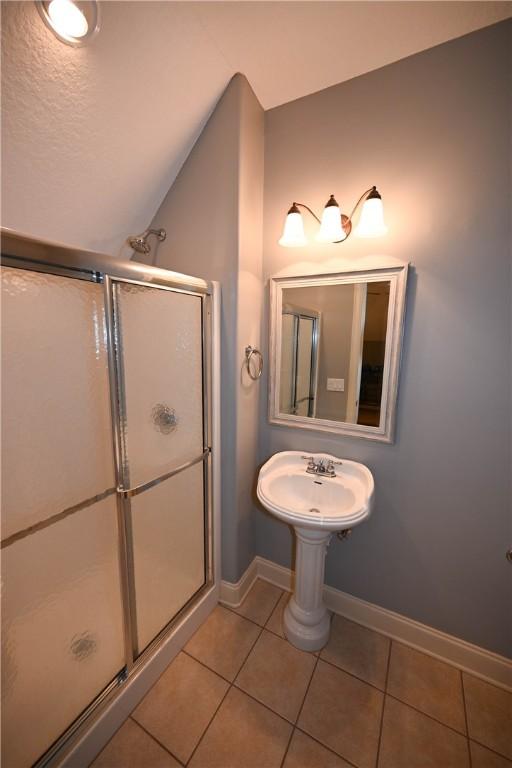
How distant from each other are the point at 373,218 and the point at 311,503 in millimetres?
1290

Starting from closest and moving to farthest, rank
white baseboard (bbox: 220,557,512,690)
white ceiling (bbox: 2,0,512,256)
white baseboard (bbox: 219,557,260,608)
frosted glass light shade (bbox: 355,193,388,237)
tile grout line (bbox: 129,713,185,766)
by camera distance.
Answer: white ceiling (bbox: 2,0,512,256)
tile grout line (bbox: 129,713,185,766)
frosted glass light shade (bbox: 355,193,388,237)
white baseboard (bbox: 220,557,512,690)
white baseboard (bbox: 219,557,260,608)

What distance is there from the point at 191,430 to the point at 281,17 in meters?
1.59

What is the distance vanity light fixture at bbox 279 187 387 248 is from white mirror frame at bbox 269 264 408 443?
0.52ft

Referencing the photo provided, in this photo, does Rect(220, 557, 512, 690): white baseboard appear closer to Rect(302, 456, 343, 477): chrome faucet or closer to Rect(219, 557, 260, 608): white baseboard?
Rect(219, 557, 260, 608): white baseboard

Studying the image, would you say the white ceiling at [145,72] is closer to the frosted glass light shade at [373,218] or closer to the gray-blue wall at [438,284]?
the gray-blue wall at [438,284]

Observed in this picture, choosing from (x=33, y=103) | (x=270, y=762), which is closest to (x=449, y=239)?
(x=33, y=103)

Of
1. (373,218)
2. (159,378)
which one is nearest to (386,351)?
(373,218)

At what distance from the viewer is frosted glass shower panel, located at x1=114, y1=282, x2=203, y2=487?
3.34 feet

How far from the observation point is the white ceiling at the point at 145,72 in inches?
34.9

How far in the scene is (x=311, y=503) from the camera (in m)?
1.39

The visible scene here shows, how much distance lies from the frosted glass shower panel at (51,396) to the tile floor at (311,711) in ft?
3.20

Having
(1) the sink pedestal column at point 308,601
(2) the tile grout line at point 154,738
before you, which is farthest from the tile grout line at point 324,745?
(2) the tile grout line at point 154,738

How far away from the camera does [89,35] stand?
0.86m

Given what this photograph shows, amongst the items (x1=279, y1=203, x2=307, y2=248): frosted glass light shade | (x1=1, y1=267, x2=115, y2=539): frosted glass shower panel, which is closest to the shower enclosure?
(x1=1, y1=267, x2=115, y2=539): frosted glass shower panel
